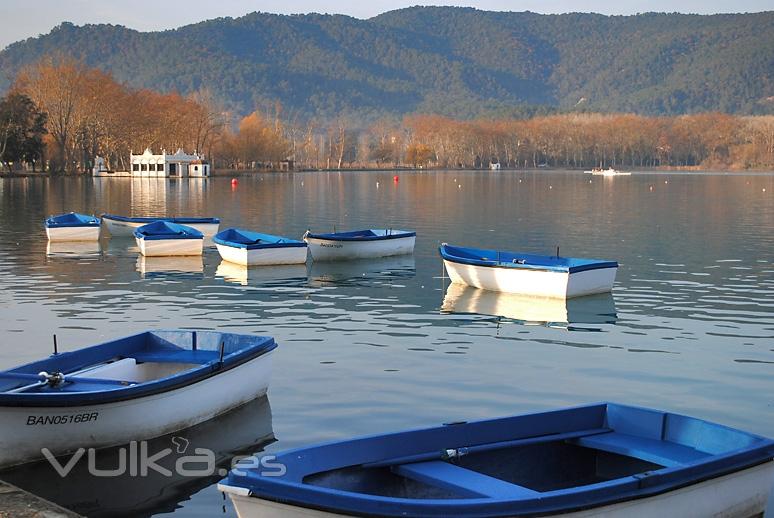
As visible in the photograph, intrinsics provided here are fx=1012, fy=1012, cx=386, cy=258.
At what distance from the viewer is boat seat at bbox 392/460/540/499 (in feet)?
30.1

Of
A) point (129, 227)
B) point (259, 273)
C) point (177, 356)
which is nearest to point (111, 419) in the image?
point (177, 356)

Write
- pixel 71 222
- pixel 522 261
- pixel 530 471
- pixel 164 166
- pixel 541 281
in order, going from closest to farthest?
pixel 530 471 → pixel 541 281 → pixel 522 261 → pixel 71 222 → pixel 164 166

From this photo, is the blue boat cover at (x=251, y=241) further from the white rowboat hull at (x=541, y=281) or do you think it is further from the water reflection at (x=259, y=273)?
the white rowboat hull at (x=541, y=281)

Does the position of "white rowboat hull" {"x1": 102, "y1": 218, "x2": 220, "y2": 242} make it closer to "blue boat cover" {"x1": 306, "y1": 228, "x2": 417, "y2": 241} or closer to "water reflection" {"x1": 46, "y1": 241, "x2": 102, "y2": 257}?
"water reflection" {"x1": 46, "y1": 241, "x2": 102, "y2": 257}

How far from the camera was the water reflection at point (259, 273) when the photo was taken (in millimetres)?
30234

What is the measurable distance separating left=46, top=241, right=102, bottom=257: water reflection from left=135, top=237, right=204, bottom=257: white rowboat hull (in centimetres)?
286

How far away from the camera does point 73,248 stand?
1548 inches

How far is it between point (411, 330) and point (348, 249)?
521 inches

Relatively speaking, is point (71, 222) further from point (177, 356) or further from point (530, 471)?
point (530, 471)

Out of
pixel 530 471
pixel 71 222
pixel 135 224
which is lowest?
pixel 530 471

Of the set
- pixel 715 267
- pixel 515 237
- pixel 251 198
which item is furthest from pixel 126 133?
pixel 715 267

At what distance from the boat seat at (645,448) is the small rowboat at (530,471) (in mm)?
12

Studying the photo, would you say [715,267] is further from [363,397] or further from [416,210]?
[416,210]

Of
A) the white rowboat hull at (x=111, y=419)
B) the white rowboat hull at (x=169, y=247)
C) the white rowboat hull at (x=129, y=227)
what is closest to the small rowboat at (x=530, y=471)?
the white rowboat hull at (x=111, y=419)
